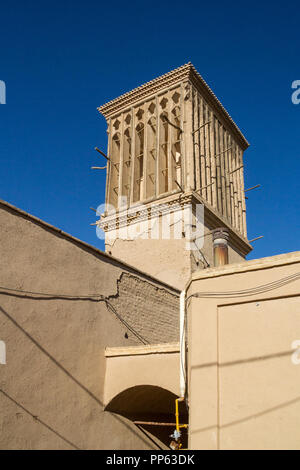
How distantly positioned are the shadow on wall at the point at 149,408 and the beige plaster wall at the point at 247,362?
215cm

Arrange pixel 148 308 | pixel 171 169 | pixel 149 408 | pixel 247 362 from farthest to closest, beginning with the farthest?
pixel 171 169 < pixel 148 308 < pixel 149 408 < pixel 247 362

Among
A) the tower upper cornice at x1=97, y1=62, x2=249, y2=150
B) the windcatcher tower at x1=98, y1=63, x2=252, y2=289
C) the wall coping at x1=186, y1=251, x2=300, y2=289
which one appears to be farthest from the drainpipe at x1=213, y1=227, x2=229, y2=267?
the tower upper cornice at x1=97, y1=62, x2=249, y2=150

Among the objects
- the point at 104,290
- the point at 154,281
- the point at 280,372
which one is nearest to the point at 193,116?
the point at 154,281

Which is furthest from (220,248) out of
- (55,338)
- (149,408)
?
(149,408)

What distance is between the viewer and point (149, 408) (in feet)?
29.8

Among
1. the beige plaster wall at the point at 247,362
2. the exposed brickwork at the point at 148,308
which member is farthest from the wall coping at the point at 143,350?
the beige plaster wall at the point at 247,362

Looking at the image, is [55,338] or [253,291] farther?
[55,338]

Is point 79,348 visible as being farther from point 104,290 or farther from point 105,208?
point 105,208

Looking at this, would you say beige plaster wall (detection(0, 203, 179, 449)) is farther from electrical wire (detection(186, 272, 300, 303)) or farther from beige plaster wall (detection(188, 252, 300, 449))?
electrical wire (detection(186, 272, 300, 303))

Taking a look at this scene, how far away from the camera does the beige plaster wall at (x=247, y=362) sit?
5.32 metres

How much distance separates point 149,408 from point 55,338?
2.69 meters

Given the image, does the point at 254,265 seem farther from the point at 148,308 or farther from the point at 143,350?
→ the point at 148,308

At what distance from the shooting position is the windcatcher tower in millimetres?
14289

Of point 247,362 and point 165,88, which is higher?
point 165,88
